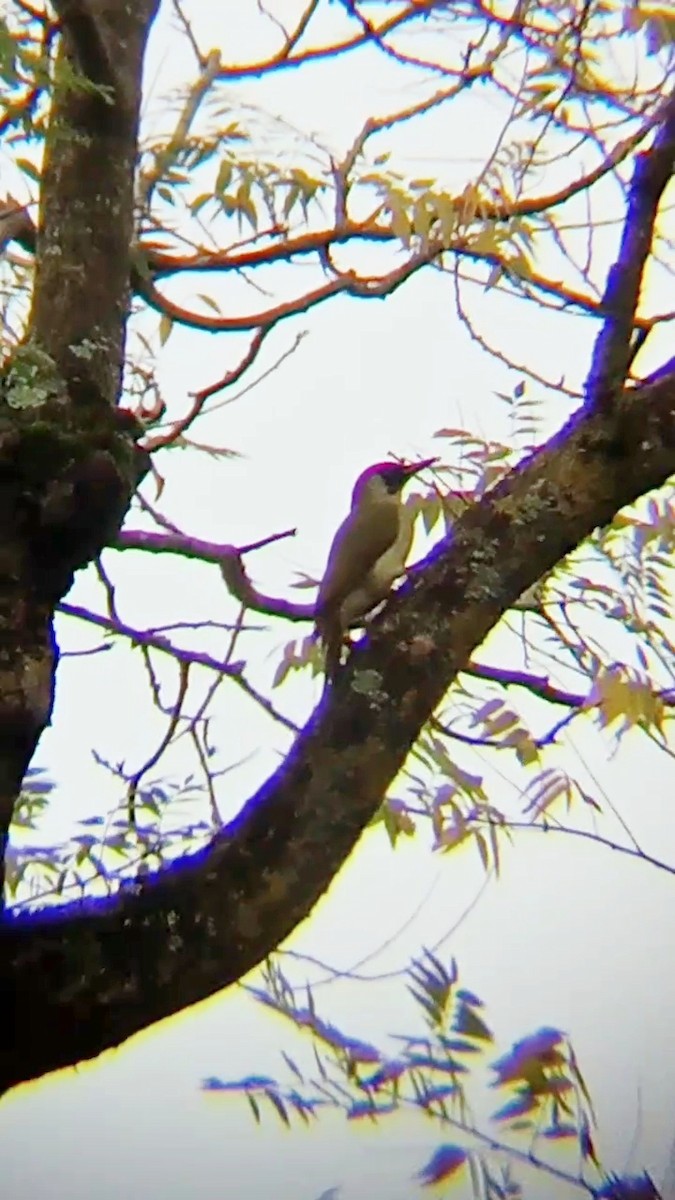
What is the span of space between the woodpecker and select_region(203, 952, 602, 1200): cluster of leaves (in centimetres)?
32

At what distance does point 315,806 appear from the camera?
0.78 meters

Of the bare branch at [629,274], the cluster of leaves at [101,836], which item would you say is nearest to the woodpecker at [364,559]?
the cluster of leaves at [101,836]

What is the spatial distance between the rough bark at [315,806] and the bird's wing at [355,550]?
1.24 feet

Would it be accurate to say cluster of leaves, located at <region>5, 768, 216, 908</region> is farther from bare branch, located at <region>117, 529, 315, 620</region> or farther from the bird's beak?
the bird's beak

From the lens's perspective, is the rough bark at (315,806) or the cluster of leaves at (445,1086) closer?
the rough bark at (315,806)

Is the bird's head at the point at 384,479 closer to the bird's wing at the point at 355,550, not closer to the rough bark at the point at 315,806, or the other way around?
the bird's wing at the point at 355,550

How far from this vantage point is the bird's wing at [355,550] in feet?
3.99

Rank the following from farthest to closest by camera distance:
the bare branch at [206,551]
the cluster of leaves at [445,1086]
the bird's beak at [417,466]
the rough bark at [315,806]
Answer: the bird's beak at [417,466]
the bare branch at [206,551]
the cluster of leaves at [445,1086]
the rough bark at [315,806]

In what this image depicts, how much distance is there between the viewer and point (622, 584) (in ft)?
4.46

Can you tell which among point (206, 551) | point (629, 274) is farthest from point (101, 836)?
point (629, 274)

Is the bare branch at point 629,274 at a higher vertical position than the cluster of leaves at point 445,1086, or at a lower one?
higher

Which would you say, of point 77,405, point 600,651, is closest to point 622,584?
point 600,651

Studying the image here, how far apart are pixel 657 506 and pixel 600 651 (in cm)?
16

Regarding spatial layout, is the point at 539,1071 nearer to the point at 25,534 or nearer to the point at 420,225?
the point at 25,534
